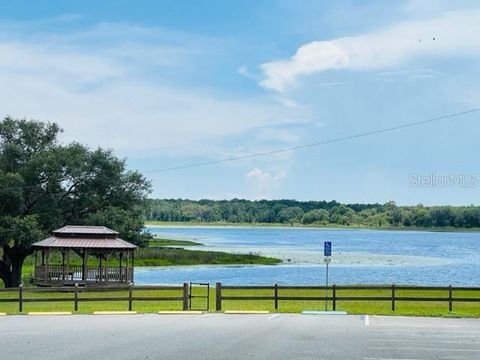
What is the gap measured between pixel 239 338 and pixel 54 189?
35.3 metres

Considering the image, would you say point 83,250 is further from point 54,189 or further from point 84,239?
point 54,189

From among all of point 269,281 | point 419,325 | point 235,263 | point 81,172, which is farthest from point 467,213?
point 419,325

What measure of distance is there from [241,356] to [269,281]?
43.4 meters

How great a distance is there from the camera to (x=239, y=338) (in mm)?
16078

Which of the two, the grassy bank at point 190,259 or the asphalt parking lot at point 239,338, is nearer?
the asphalt parking lot at point 239,338

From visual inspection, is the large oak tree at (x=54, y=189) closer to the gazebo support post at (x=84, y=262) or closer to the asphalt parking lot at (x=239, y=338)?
the gazebo support post at (x=84, y=262)

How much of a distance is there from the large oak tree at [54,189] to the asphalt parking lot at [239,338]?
25627 mm

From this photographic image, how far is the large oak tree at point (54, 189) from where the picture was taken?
47594mm

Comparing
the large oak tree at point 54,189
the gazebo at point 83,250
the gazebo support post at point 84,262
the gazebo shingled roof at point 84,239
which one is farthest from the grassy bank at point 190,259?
the gazebo shingled roof at point 84,239

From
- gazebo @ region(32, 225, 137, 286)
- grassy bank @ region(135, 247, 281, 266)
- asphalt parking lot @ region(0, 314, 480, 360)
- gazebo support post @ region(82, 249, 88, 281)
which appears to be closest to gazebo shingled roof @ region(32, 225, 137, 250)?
gazebo @ region(32, 225, 137, 286)

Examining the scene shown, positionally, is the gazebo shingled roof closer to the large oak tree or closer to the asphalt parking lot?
the large oak tree

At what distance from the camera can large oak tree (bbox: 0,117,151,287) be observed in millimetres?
47594

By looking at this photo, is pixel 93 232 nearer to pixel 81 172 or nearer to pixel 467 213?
pixel 81 172

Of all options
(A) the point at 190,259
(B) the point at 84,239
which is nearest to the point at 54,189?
(B) the point at 84,239
